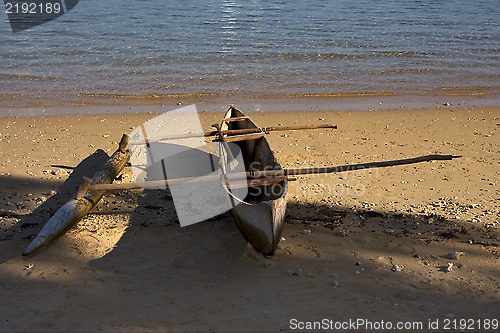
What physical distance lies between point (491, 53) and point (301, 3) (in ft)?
38.1

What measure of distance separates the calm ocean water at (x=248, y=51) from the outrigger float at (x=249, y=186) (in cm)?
565

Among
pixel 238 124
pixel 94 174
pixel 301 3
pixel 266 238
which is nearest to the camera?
pixel 266 238

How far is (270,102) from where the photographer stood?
1327cm

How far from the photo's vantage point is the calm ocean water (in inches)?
577

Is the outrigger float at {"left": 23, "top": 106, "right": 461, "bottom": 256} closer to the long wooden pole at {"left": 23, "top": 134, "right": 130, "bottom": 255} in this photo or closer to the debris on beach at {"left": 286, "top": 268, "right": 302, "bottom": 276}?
the long wooden pole at {"left": 23, "top": 134, "right": 130, "bottom": 255}

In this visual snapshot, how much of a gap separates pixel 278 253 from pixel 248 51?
42.8 ft

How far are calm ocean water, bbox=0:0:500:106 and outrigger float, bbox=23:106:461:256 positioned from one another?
5649 millimetres

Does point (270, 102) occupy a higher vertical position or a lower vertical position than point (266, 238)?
lower

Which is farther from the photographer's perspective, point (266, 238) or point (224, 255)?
point (224, 255)

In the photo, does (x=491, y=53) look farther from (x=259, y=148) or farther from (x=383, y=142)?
(x=259, y=148)

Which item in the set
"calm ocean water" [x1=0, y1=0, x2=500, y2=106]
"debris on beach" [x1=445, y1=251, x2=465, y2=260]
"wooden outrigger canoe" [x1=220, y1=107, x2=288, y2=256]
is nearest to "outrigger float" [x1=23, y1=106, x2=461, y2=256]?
"wooden outrigger canoe" [x1=220, y1=107, x2=288, y2=256]

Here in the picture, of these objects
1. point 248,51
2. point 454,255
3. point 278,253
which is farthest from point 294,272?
point 248,51

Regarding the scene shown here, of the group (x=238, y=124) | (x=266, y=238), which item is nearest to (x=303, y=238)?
(x=266, y=238)

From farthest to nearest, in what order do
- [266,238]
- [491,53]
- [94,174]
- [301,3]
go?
[301,3] → [491,53] → [94,174] → [266,238]
